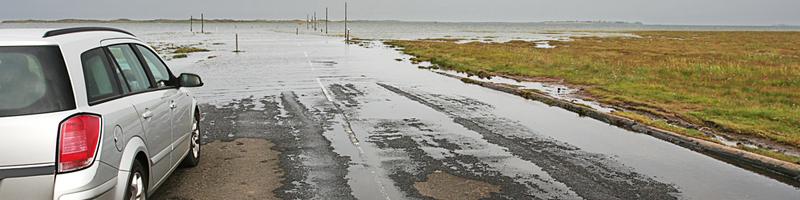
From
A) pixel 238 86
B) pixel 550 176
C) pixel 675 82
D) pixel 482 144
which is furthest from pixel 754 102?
pixel 238 86

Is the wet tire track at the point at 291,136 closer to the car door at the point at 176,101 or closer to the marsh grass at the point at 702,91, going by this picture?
the car door at the point at 176,101

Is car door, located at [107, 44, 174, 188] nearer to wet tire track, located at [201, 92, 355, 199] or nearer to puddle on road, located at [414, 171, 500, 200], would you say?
wet tire track, located at [201, 92, 355, 199]

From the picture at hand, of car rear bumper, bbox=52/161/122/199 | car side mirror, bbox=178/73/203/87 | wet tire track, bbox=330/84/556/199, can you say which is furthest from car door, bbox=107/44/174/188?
wet tire track, bbox=330/84/556/199

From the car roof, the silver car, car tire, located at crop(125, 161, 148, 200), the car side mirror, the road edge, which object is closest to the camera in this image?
the silver car

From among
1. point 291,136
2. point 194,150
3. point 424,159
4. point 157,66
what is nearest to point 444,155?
point 424,159

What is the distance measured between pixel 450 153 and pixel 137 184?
14.1 ft

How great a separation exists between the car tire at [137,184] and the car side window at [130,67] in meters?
0.65

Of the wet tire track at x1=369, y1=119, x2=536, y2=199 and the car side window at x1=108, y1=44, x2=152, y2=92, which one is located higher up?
the car side window at x1=108, y1=44, x2=152, y2=92

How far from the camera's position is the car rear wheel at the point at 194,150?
704cm

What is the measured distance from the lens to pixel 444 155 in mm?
8195

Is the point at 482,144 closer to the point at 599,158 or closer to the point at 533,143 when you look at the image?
the point at 533,143

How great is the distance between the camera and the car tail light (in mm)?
3775

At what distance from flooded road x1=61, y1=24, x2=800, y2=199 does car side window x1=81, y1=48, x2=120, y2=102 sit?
5.35 ft

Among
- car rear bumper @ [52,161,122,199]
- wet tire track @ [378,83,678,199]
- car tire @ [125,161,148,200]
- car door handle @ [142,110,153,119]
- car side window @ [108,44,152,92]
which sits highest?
car side window @ [108,44,152,92]
